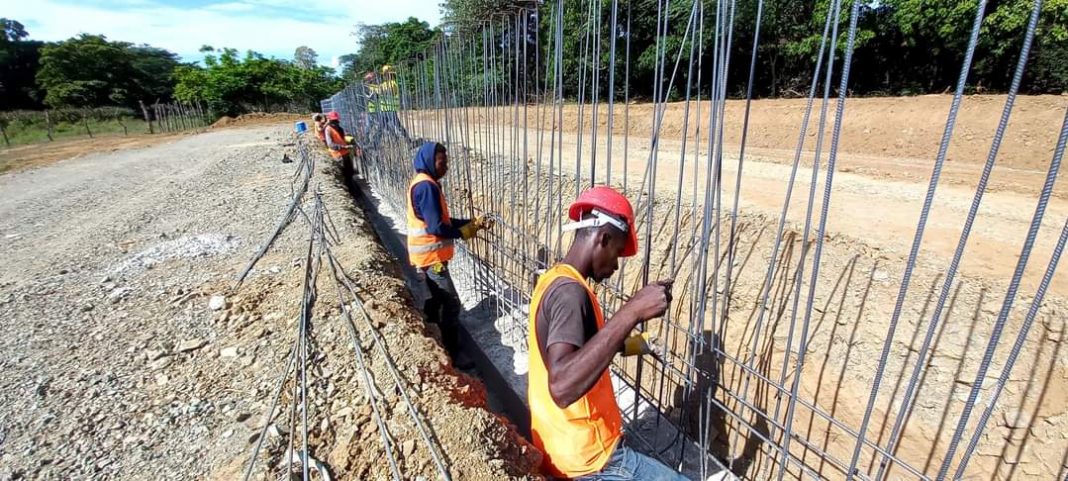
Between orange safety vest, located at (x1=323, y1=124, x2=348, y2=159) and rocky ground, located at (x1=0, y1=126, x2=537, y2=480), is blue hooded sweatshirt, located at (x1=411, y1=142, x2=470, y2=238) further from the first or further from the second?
orange safety vest, located at (x1=323, y1=124, x2=348, y2=159)

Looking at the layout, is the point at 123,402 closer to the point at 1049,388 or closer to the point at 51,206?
the point at 1049,388

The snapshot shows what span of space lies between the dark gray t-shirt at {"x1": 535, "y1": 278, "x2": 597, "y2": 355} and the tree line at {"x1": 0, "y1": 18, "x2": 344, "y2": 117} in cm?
4569

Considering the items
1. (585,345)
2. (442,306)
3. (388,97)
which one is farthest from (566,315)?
(388,97)

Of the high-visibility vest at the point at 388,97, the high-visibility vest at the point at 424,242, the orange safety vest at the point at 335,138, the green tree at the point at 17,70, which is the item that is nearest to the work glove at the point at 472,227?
the high-visibility vest at the point at 424,242

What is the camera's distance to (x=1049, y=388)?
2.56 metres

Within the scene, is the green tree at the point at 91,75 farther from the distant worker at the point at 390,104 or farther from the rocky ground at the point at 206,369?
the rocky ground at the point at 206,369

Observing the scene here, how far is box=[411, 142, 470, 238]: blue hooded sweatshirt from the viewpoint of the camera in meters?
4.41

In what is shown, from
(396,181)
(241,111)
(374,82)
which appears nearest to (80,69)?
(241,111)

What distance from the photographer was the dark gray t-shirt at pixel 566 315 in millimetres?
1757

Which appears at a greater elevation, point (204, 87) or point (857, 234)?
point (204, 87)

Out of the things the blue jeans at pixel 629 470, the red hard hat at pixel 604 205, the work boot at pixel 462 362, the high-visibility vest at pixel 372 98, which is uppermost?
the high-visibility vest at pixel 372 98

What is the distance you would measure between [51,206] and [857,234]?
50.7 feet

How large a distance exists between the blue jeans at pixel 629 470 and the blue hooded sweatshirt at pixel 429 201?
2761 mm

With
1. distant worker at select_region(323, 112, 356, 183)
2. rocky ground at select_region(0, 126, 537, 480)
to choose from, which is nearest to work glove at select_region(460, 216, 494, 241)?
rocky ground at select_region(0, 126, 537, 480)
